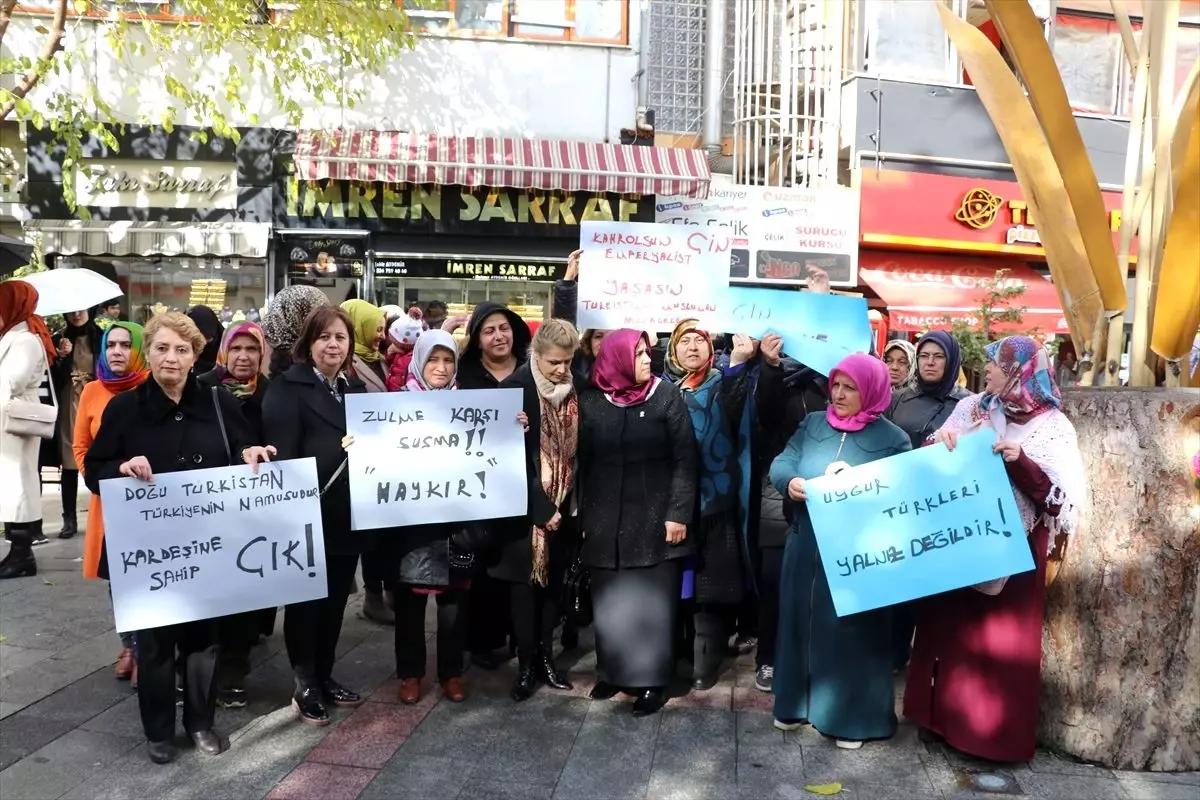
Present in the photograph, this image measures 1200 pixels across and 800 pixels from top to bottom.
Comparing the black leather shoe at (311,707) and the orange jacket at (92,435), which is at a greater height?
the orange jacket at (92,435)

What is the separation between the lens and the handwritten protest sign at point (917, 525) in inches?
153

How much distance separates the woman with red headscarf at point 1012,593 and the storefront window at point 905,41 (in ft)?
42.0

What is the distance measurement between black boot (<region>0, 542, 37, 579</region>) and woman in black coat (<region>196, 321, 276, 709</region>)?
9.20ft

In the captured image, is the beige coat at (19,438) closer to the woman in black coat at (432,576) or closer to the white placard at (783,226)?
the woman in black coat at (432,576)

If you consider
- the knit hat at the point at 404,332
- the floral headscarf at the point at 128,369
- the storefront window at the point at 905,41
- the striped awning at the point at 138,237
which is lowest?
the floral headscarf at the point at 128,369

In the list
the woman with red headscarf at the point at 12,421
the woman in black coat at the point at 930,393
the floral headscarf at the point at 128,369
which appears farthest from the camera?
the woman with red headscarf at the point at 12,421

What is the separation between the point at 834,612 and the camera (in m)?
4.29

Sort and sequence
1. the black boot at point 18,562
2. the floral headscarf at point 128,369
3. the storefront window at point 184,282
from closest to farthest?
the floral headscarf at point 128,369
the black boot at point 18,562
the storefront window at point 184,282

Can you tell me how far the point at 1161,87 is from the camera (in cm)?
A: 441

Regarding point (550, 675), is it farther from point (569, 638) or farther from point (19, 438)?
point (19, 438)

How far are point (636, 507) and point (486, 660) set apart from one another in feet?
4.62

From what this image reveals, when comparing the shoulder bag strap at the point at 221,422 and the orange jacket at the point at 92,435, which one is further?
the orange jacket at the point at 92,435

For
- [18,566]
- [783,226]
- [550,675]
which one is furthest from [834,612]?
[783,226]

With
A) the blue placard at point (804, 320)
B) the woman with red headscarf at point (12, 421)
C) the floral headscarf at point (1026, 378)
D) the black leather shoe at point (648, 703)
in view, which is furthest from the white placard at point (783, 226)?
the floral headscarf at point (1026, 378)
